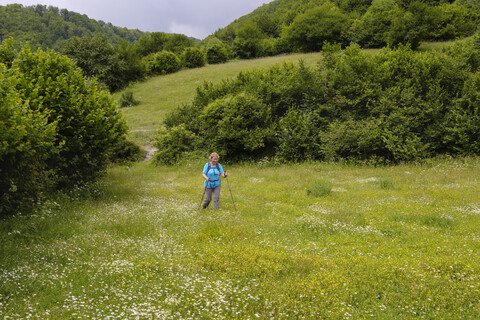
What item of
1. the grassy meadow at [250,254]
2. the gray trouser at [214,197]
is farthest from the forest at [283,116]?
the gray trouser at [214,197]

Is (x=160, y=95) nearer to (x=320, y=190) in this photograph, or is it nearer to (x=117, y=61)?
(x=117, y=61)

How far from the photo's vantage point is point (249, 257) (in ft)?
25.7

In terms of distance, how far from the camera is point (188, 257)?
8.00 metres

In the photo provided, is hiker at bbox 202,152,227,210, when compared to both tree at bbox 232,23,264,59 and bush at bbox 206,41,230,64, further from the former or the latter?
tree at bbox 232,23,264,59

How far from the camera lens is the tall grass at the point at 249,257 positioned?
19.4 ft

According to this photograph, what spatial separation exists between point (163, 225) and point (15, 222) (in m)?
4.35

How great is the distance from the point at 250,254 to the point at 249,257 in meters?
0.19

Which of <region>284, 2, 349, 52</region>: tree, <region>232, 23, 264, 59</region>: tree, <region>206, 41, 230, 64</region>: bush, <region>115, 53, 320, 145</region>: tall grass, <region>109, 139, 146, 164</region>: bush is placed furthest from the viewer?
<region>232, 23, 264, 59</region>: tree

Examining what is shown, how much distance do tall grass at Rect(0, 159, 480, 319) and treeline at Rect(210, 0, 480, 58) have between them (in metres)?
39.2

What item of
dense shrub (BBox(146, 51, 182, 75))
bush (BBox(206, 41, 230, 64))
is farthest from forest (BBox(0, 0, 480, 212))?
bush (BBox(206, 41, 230, 64))

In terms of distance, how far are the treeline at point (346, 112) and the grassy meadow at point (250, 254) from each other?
6.56 meters

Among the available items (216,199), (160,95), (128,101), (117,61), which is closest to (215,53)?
(117,61)

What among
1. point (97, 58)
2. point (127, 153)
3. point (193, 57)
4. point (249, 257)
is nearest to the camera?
point (249, 257)

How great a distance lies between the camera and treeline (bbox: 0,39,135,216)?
9867 millimetres
